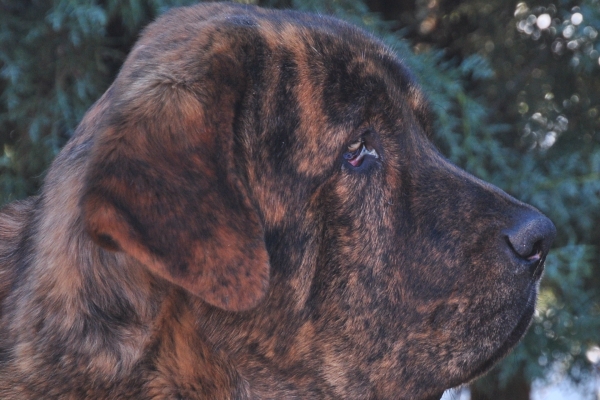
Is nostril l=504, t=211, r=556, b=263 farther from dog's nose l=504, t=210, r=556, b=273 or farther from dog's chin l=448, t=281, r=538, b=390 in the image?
dog's chin l=448, t=281, r=538, b=390

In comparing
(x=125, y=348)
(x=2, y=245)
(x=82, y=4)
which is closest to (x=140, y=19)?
(x=82, y=4)

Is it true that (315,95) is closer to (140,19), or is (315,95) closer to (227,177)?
(227,177)

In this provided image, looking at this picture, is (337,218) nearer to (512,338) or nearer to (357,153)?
(357,153)

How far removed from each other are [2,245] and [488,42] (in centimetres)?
423

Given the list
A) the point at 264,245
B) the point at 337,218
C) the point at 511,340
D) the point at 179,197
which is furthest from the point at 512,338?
the point at 179,197

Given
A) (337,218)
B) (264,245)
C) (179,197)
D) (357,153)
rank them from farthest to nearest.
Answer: (357,153) → (337,218) → (264,245) → (179,197)

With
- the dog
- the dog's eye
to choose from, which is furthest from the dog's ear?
the dog's eye

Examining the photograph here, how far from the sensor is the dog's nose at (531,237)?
2.71 meters

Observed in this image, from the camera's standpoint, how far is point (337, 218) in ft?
8.75

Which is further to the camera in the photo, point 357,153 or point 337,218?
point 357,153

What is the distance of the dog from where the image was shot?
232cm

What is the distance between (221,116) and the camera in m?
2.46

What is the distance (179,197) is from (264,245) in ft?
1.09

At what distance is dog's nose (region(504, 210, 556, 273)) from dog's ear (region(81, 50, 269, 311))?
1.00 metres
